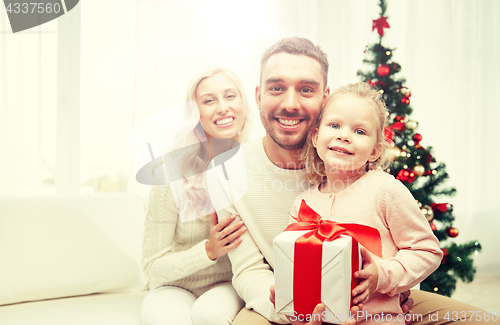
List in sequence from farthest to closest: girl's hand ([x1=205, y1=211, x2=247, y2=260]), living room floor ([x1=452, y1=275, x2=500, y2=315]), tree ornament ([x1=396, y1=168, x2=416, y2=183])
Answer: living room floor ([x1=452, y1=275, x2=500, y2=315]) < tree ornament ([x1=396, y1=168, x2=416, y2=183]) < girl's hand ([x1=205, y1=211, x2=247, y2=260])

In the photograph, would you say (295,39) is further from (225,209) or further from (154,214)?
(154,214)

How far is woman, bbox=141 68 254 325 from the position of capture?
4.25 feet

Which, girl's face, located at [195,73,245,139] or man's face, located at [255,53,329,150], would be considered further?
girl's face, located at [195,73,245,139]

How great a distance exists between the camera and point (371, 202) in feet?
3.20

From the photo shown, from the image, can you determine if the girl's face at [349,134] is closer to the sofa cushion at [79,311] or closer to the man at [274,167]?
the man at [274,167]

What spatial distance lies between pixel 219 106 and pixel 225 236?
47 centimetres

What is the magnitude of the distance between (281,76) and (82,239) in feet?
3.54

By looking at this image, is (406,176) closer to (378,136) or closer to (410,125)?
(410,125)

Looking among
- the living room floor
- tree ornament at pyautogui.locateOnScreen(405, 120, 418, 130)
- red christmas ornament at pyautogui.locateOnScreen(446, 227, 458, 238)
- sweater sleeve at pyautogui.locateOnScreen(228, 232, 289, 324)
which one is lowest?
the living room floor

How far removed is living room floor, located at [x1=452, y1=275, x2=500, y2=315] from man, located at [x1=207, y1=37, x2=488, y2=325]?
1.82 m

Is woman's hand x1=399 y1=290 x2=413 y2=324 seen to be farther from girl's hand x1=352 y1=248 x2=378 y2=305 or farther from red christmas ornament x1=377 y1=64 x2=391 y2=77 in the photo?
red christmas ornament x1=377 y1=64 x2=391 y2=77

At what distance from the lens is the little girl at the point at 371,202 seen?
0.89 meters

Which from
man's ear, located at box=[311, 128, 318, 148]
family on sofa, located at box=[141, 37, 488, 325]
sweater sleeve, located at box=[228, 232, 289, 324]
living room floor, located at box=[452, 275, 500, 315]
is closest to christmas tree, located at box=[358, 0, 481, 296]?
living room floor, located at box=[452, 275, 500, 315]

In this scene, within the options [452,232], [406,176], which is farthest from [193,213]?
[452,232]
